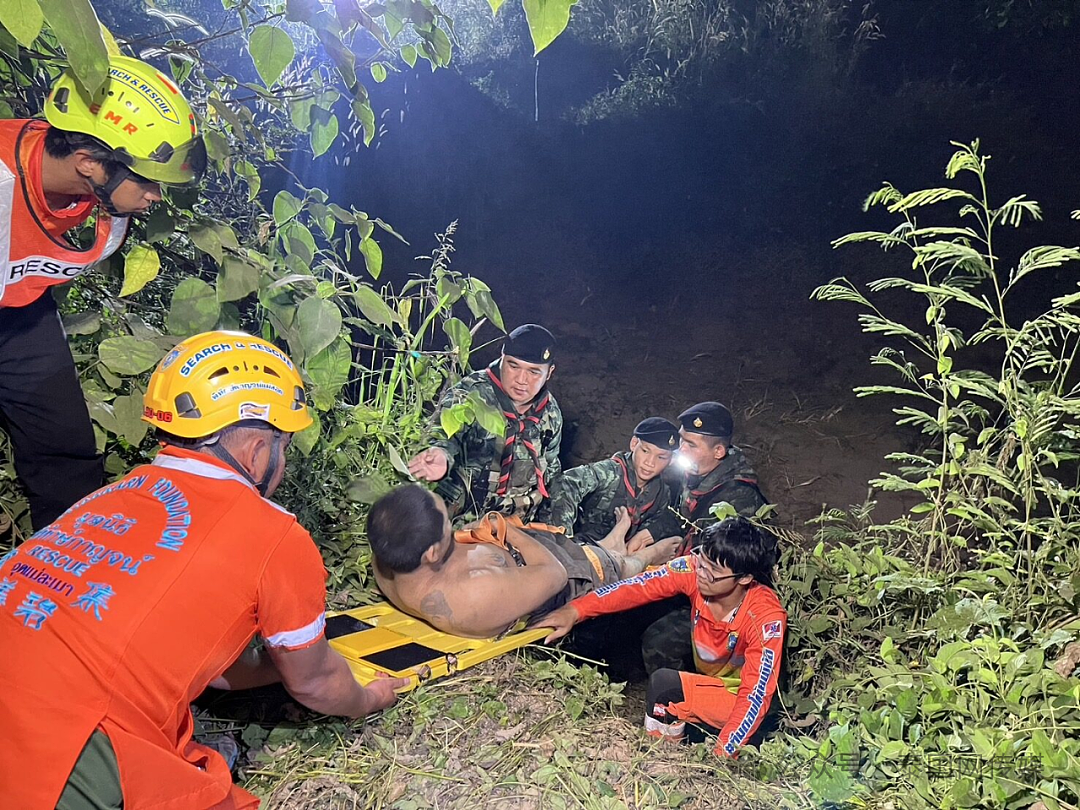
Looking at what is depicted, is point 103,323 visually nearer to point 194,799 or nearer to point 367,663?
point 367,663

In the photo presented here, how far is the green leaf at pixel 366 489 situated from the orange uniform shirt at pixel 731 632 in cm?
88

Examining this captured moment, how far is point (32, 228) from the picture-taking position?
197 centimetres

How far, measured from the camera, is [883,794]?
1.93m

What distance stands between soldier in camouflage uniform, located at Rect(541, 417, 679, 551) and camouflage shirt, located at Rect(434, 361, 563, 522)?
5.1 inches

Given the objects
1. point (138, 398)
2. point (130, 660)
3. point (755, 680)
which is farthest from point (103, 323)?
point (755, 680)

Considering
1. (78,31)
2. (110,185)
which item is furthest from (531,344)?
(78,31)

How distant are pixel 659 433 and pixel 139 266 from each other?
244 cm

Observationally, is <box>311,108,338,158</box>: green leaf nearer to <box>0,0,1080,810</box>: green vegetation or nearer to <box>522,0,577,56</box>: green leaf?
<box>0,0,1080,810</box>: green vegetation

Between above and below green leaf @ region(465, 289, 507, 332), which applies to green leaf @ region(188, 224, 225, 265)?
above

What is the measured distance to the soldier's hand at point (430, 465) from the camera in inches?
135

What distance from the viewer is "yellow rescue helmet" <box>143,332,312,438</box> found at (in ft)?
5.23

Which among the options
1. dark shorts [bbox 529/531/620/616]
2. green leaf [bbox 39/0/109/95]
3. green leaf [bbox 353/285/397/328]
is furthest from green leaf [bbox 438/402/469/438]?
green leaf [bbox 39/0/109/95]

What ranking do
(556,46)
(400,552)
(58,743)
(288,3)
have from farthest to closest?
(556,46), (400,552), (288,3), (58,743)

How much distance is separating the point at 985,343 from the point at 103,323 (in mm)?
3602
